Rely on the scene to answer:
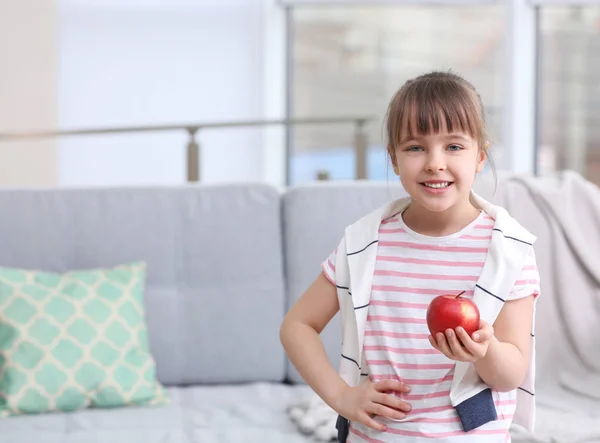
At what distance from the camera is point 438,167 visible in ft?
3.65

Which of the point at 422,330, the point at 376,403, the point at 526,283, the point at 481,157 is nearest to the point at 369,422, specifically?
the point at 376,403

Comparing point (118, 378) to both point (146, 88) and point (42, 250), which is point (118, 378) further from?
point (146, 88)

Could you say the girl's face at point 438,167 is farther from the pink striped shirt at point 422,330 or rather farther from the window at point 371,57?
the window at point 371,57

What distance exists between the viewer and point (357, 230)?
1.25 m

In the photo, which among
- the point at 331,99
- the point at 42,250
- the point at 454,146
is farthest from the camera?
the point at 331,99

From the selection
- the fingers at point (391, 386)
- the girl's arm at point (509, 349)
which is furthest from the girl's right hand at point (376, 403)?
the girl's arm at point (509, 349)

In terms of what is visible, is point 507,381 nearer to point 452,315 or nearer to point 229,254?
point 452,315

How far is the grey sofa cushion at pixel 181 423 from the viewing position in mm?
1749

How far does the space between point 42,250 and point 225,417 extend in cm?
68

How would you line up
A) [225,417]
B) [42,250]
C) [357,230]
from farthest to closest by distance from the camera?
[42,250]
[225,417]
[357,230]

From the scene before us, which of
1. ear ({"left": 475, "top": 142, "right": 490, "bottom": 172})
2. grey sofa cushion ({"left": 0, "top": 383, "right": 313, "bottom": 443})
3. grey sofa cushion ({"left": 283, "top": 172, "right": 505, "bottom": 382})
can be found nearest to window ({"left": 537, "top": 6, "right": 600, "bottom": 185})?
grey sofa cushion ({"left": 283, "top": 172, "right": 505, "bottom": 382})

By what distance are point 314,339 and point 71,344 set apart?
37.5 inches

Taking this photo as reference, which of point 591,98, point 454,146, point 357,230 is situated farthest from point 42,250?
point 591,98

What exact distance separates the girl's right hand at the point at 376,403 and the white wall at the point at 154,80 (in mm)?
4072
